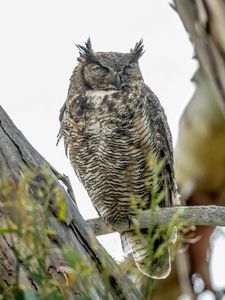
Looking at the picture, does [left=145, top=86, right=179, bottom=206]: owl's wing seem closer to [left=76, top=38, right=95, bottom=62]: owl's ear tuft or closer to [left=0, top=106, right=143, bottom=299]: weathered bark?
[left=76, top=38, right=95, bottom=62]: owl's ear tuft

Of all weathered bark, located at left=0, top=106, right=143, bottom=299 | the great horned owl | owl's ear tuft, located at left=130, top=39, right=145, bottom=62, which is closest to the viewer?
weathered bark, located at left=0, top=106, right=143, bottom=299

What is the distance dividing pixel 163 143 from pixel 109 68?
0.52 meters

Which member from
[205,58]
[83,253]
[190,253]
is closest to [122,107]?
[190,253]

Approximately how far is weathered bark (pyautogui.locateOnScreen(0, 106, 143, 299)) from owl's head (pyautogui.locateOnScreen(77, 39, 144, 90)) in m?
2.36

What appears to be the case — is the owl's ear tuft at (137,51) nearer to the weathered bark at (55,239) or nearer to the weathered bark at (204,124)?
the weathered bark at (204,124)

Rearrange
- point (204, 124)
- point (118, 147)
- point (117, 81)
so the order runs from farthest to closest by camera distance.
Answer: point (117, 81), point (118, 147), point (204, 124)

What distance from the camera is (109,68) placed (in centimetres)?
426

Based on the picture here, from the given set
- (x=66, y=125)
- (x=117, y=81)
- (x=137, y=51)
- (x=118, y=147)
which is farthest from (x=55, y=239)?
(x=137, y=51)

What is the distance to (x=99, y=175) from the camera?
12.9 ft

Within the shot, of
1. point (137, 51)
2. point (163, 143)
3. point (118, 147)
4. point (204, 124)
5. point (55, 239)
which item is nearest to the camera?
point (55, 239)

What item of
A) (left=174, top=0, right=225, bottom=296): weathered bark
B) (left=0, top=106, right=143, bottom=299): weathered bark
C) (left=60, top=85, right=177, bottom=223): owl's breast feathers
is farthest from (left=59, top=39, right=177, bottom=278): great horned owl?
(left=0, top=106, right=143, bottom=299): weathered bark

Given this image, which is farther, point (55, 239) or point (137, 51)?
point (137, 51)

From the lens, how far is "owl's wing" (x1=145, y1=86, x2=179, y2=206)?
3.94 metres

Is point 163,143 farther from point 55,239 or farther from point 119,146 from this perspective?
point 55,239
